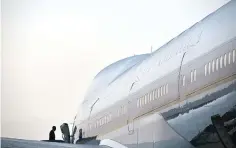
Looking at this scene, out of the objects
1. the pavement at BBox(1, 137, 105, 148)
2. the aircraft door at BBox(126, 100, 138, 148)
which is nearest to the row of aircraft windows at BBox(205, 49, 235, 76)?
the aircraft door at BBox(126, 100, 138, 148)

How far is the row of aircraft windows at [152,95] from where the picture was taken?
238 centimetres

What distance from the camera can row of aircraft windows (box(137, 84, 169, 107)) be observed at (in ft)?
7.82

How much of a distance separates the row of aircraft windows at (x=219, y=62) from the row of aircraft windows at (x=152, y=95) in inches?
12.4

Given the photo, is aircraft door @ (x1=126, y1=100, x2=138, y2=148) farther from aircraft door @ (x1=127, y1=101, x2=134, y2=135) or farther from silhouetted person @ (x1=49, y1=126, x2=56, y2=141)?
silhouetted person @ (x1=49, y1=126, x2=56, y2=141)

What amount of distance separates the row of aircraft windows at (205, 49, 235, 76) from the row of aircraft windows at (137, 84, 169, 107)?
0.31 metres

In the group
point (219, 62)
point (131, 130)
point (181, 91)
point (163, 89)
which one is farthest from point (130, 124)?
point (219, 62)

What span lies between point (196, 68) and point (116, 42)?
24.9 inches

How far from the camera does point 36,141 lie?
8.62 feet

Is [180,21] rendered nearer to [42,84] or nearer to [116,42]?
[116,42]

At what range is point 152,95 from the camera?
2.49 metres

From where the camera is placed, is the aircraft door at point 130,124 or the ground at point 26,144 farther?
the aircraft door at point 130,124

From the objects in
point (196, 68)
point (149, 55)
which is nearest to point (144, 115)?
point (149, 55)

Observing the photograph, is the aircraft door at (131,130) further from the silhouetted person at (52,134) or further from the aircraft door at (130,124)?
the silhouetted person at (52,134)

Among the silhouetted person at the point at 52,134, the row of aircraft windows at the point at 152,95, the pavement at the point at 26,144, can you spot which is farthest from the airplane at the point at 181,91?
the pavement at the point at 26,144
